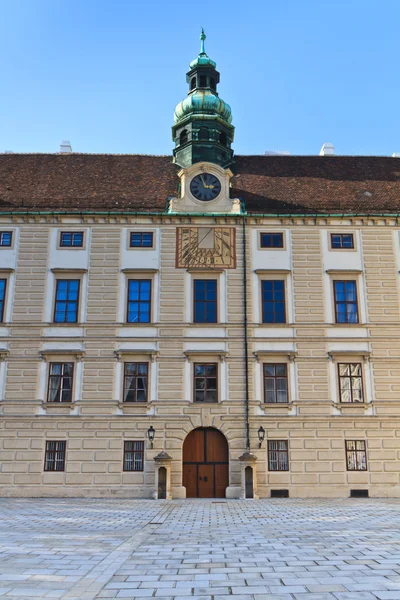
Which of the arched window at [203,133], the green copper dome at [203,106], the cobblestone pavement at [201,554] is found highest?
the green copper dome at [203,106]

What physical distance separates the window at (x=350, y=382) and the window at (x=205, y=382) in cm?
530

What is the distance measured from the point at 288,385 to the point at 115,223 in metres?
10.4

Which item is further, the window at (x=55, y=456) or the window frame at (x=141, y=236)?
the window frame at (x=141, y=236)

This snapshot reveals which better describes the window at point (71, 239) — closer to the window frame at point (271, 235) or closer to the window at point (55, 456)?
the window frame at point (271, 235)

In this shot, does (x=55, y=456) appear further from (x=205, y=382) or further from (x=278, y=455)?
(x=278, y=455)

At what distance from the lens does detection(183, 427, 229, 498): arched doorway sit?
2391 centimetres

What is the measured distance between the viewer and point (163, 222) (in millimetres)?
26453

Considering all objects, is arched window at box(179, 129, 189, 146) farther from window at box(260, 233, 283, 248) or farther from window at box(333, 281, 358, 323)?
window at box(333, 281, 358, 323)

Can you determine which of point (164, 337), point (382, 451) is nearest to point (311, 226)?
point (164, 337)

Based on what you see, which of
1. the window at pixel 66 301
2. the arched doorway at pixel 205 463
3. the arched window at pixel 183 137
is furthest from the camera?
the arched window at pixel 183 137

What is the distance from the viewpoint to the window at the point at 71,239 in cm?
2633

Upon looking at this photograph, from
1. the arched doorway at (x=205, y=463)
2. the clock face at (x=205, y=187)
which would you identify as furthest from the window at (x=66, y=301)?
the arched doorway at (x=205, y=463)

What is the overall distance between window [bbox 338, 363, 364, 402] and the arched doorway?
213 inches

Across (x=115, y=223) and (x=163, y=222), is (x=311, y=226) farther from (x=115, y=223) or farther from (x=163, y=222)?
(x=115, y=223)
